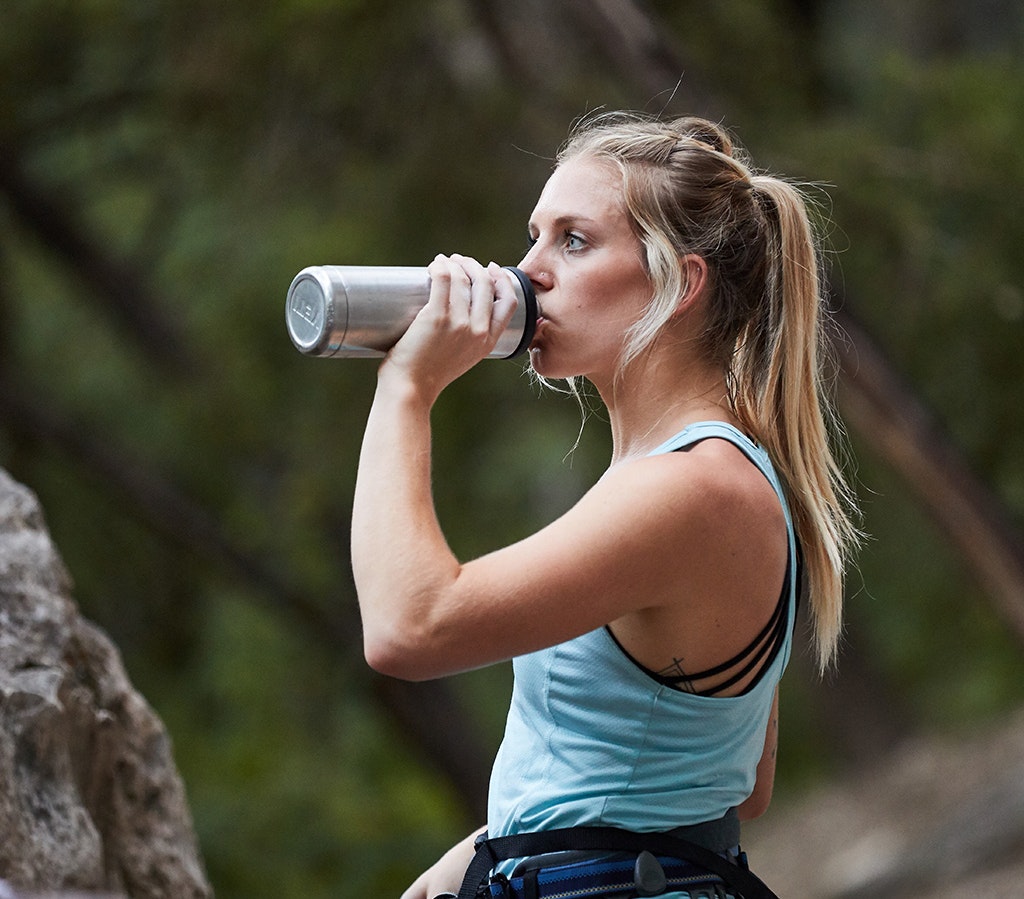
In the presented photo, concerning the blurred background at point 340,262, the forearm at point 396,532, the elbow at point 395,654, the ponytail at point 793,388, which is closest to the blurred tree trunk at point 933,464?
the blurred background at point 340,262

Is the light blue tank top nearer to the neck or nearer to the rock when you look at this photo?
the neck

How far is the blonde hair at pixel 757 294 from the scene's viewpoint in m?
Answer: 1.84

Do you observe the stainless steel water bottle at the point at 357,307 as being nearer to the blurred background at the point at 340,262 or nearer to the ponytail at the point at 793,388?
the ponytail at the point at 793,388

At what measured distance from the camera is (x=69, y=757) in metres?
2.36

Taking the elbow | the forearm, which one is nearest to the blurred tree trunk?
the forearm

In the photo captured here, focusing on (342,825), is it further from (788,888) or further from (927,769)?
(927,769)

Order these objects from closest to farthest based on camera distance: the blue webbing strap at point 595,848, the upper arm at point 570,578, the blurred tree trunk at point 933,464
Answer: the upper arm at point 570,578 → the blue webbing strap at point 595,848 → the blurred tree trunk at point 933,464

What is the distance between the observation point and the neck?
1827mm

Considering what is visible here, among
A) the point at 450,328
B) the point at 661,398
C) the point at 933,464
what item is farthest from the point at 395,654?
the point at 933,464

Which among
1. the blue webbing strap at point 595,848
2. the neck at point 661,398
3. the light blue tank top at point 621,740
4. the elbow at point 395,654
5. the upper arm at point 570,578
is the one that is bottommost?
the blue webbing strap at point 595,848

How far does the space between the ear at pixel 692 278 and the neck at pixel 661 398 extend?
0.08 meters

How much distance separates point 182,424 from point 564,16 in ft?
9.99

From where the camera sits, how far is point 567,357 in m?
1.83

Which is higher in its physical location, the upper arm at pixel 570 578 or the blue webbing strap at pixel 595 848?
the upper arm at pixel 570 578
